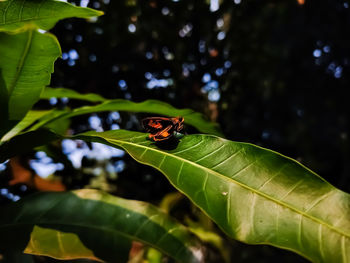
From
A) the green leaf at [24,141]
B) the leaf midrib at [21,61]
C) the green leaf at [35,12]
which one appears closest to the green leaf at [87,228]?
the green leaf at [24,141]

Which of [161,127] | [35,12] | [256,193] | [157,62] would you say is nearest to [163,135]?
[161,127]

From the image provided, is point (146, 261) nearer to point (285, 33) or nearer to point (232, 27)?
point (232, 27)

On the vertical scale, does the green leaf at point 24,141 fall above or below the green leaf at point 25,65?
below

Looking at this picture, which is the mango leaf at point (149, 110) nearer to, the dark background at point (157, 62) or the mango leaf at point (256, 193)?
the mango leaf at point (256, 193)

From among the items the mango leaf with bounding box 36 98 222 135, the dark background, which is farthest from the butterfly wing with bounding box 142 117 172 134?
the dark background

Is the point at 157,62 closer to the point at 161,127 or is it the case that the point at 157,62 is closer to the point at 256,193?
the point at 161,127

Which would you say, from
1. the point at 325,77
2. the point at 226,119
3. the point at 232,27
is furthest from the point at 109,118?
the point at 325,77
